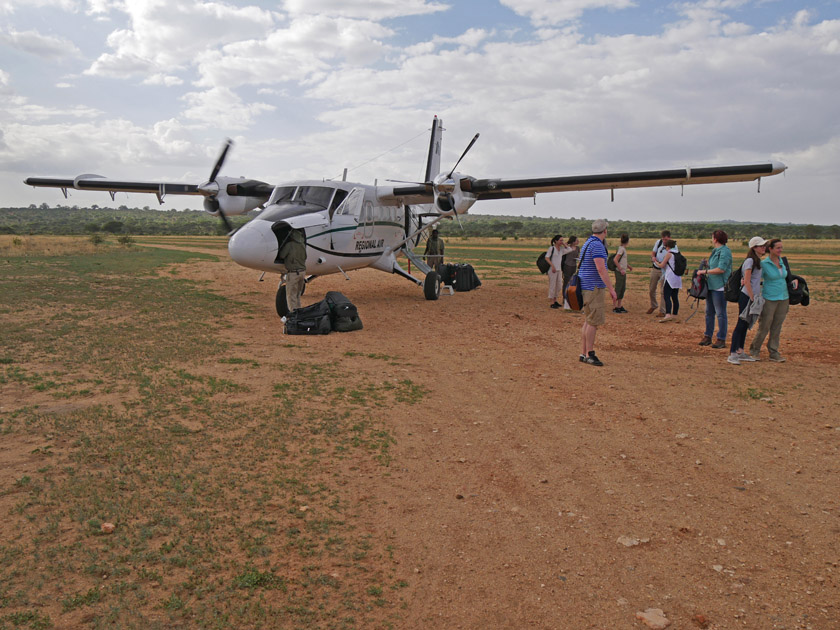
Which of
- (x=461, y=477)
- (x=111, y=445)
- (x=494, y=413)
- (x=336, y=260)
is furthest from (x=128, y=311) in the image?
(x=461, y=477)

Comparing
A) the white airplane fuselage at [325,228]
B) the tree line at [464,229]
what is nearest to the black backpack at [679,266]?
the white airplane fuselage at [325,228]

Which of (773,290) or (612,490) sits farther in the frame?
(773,290)

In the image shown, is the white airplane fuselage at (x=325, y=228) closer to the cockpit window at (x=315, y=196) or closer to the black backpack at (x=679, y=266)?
the cockpit window at (x=315, y=196)

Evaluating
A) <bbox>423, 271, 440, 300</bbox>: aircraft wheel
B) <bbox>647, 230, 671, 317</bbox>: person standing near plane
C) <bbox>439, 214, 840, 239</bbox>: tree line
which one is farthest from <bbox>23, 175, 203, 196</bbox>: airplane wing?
<bbox>439, 214, 840, 239</bbox>: tree line

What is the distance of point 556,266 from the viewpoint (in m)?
14.7

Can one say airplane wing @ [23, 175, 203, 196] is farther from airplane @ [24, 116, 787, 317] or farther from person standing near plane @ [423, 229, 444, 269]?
person standing near plane @ [423, 229, 444, 269]

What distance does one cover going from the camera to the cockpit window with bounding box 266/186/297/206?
13578 mm

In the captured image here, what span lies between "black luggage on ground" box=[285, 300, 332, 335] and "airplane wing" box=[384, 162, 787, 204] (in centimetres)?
603

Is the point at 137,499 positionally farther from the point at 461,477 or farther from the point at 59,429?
the point at 461,477

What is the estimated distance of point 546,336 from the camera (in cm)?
1127

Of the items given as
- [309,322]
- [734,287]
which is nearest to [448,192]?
[309,322]

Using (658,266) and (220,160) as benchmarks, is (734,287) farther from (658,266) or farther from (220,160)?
(220,160)

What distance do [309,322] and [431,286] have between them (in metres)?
6.12

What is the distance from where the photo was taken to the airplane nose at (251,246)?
11.2 m
